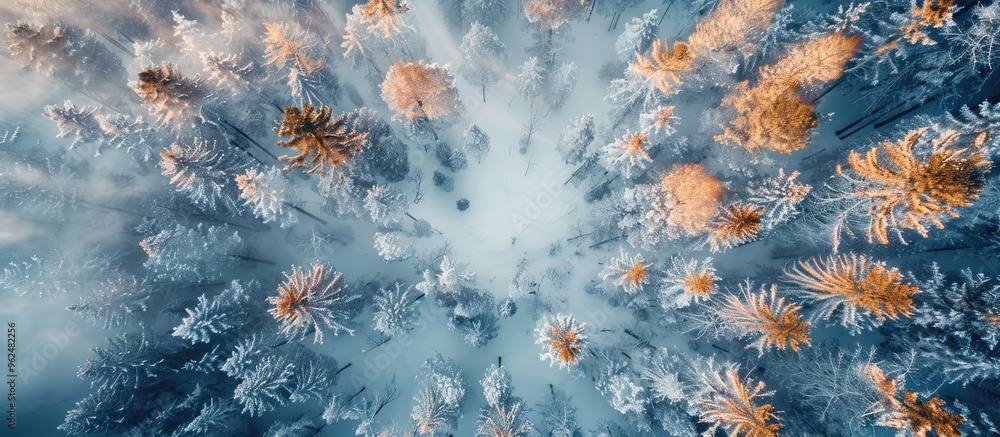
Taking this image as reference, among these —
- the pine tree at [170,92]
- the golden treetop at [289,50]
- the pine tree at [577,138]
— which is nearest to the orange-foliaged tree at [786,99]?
the pine tree at [577,138]

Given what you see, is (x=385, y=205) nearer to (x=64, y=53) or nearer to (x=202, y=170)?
(x=202, y=170)

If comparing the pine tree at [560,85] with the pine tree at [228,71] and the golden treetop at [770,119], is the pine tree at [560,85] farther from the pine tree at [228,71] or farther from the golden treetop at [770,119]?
the pine tree at [228,71]

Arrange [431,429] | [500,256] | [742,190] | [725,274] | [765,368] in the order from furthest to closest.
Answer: [500,256], [725,274], [765,368], [742,190], [431,429]

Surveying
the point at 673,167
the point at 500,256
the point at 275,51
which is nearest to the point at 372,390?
the point at 500,256

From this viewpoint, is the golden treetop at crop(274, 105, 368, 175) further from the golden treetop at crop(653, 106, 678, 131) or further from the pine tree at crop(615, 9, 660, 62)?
the pine tree at crop(615, 9, 660, 62)

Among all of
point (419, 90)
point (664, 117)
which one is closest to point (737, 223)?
point (664, 117)

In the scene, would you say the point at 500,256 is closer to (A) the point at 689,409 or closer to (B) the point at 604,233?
(B) the point at 604,233
